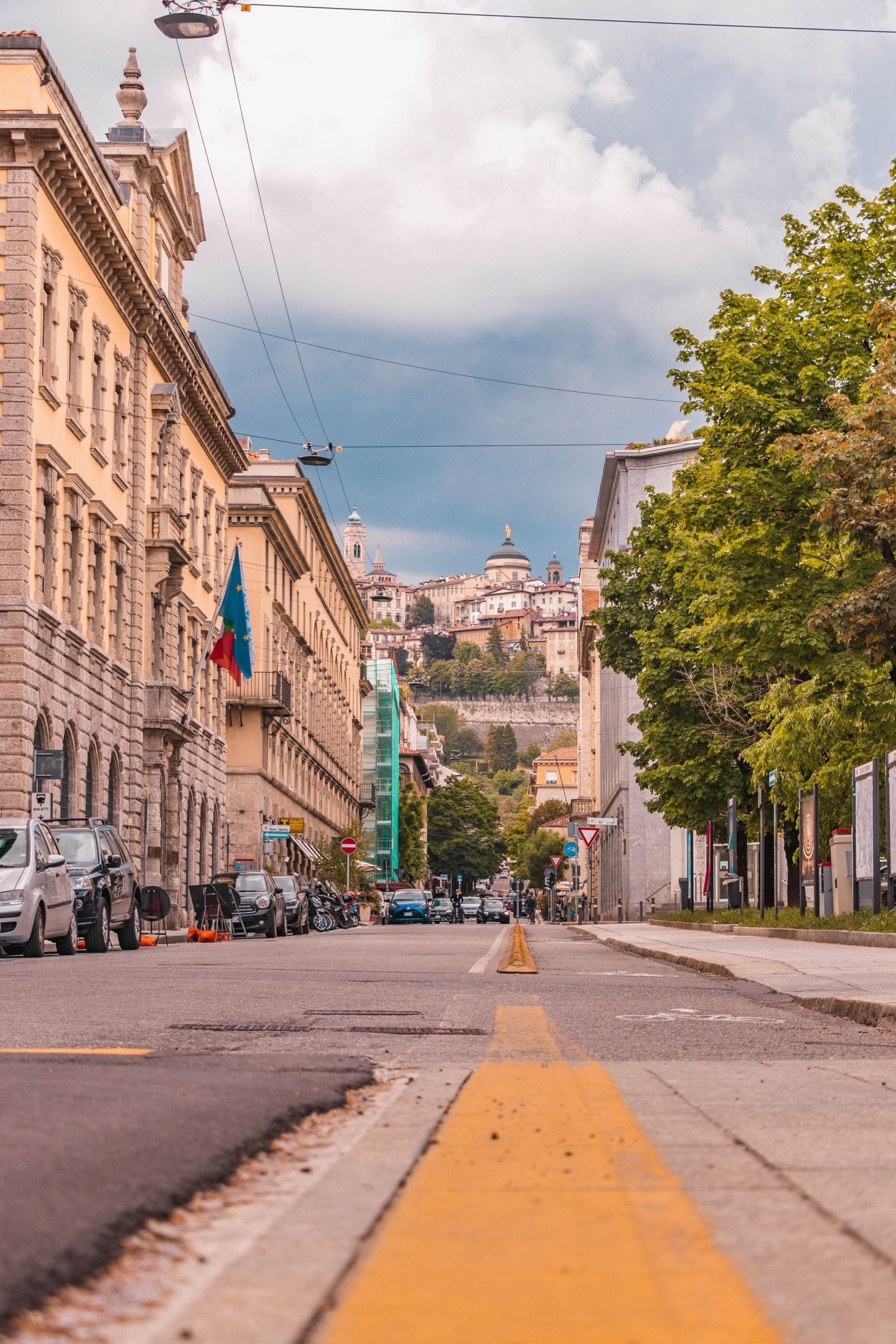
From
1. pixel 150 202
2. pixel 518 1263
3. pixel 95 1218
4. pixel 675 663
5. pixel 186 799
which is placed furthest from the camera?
Answer: pixel 186 799

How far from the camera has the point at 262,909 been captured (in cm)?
3975

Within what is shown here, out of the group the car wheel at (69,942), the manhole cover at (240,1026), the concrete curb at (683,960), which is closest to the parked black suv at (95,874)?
the car wheel at (69,942)

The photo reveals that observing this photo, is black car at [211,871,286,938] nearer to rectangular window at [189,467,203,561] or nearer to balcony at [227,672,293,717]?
rectangular window at [189,467,203,561]

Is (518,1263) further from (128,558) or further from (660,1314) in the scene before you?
(128,558)

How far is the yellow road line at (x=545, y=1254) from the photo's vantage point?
277cm

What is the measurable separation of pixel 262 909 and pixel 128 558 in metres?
11.0


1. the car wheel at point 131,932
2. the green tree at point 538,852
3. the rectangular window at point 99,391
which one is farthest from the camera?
the green tree at point 538,852

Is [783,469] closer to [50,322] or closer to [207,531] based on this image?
[50,322]

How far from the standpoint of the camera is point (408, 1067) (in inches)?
304

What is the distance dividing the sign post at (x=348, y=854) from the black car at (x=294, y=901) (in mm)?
22138

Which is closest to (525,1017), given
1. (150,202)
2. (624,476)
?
(150,202)

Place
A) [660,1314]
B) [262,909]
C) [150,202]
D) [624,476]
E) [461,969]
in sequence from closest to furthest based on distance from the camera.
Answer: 1. [660,1314]
2. [461,969]
3. [262,909]
4. [150,202]
5. [624,476]

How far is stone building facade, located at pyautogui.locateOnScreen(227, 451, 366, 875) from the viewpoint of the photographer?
6862 centimetres

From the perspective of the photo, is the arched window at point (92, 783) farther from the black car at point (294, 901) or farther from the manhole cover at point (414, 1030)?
the manhole cover at point (414, 1030)
